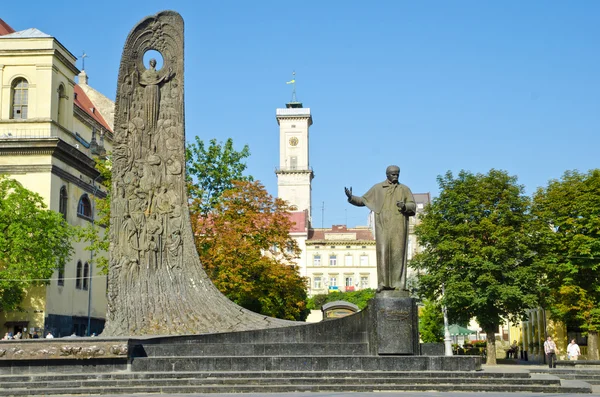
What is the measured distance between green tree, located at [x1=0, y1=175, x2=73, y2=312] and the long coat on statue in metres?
25.4

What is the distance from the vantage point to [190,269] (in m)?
19.1

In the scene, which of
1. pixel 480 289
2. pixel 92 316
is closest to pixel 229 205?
pixel 480 289

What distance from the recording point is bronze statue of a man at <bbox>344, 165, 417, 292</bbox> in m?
15.6

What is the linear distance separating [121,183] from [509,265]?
23318 mm

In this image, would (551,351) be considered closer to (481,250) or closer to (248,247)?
(481,250)

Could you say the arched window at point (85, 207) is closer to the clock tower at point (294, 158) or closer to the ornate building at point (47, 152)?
the ornate building at point (47, 152)

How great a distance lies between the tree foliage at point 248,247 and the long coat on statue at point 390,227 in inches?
685

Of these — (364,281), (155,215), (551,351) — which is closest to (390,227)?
(155,215)

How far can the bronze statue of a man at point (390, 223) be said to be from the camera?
15641 millimetres

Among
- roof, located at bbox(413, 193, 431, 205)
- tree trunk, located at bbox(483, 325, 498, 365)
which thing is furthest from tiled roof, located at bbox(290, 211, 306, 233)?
tree trunk, located at bbox(483, 325, 498, 365)

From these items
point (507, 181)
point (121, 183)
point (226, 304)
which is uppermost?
point (507, 181)

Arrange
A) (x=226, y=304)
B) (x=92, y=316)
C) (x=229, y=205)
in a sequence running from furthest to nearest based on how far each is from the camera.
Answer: (x=92, y=316)
(x=229, y=205)
(x=226, y=304)

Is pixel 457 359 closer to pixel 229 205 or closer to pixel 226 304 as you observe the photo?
pixel 226 304

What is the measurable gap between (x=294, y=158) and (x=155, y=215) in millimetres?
100633
